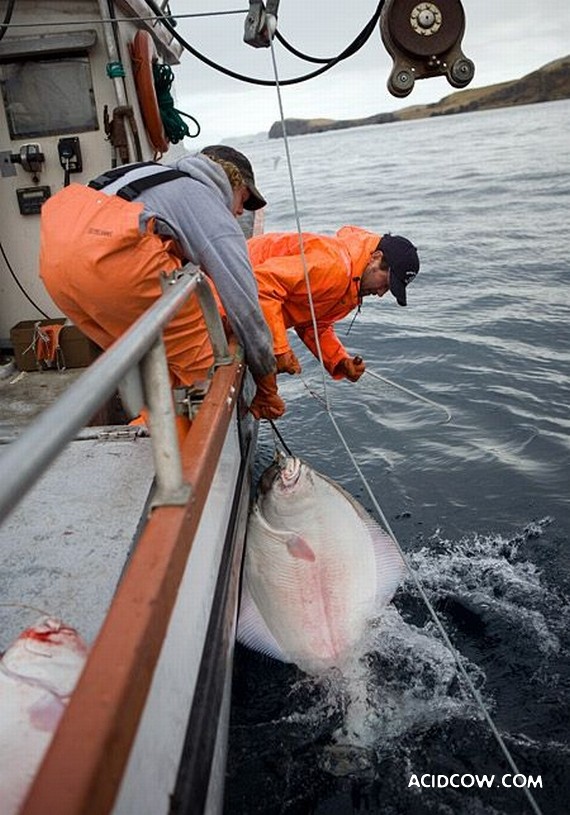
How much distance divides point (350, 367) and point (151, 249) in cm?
245

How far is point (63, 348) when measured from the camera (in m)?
5.50

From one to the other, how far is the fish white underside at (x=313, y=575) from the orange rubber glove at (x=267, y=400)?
73cm

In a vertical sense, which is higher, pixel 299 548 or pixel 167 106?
pixel 167 106

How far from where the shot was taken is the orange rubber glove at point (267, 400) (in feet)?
13.5

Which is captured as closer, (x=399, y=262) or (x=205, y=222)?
(x=205, y=222)

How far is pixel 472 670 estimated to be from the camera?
10.8 ft

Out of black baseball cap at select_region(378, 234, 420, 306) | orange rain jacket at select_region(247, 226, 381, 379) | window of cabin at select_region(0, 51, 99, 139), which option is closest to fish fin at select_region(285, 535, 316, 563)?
orange rain jacket at select_region(247, 226, 381, 379)

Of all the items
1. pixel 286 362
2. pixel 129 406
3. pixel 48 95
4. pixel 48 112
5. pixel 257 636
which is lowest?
pixel 257 636

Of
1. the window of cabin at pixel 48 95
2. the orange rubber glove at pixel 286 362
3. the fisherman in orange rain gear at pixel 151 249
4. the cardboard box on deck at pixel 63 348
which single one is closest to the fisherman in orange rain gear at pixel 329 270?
Answer: the orange rubber glove at pixel 286 362

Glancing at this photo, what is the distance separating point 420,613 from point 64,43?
515 centimetres

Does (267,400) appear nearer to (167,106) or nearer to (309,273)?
(309,273)

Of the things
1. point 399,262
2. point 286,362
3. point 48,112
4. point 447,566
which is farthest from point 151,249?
point 48,112

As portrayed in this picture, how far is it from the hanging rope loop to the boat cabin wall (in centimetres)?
44

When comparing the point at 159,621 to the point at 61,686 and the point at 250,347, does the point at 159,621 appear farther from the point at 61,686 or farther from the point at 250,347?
the point at 250,347
